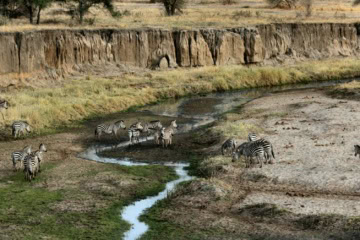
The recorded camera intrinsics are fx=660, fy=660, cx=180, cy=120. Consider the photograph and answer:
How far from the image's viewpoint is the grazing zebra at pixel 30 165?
24.4m

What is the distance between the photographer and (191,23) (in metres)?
58.9

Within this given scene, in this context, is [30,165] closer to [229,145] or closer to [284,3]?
[229,145]

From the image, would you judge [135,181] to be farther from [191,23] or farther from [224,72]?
A: [191,23]

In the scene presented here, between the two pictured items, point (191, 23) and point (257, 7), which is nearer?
point (191, 23)

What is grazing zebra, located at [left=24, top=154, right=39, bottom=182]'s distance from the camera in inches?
961

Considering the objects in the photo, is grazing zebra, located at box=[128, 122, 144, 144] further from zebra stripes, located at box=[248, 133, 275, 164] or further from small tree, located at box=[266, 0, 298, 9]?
small tree, located at box=[266, 0, 298, 9]

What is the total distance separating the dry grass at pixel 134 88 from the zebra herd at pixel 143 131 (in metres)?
3.42

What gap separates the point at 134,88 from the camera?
45312 millimetres

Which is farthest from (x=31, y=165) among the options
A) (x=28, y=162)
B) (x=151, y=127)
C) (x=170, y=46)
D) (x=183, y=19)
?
(x=183, y=19)

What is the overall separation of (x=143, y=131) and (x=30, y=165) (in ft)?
32.5

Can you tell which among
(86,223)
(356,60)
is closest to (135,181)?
(86,223)

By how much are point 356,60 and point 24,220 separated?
4590 centimetres

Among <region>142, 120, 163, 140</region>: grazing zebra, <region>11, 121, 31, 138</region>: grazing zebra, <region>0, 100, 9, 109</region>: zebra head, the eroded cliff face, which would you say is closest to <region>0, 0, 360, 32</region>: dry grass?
the eroded cliff face

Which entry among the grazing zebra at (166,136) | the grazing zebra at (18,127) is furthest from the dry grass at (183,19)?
the grazing zebra at (166,136)
